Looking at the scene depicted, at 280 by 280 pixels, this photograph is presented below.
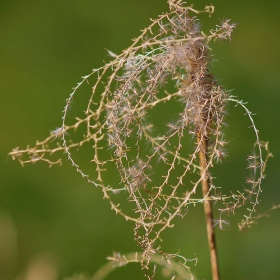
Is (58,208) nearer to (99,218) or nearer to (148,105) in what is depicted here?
(99,218)

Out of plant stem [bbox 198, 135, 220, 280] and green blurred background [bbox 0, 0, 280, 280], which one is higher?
green blurred background [bbox 0, 0, 280, 280]

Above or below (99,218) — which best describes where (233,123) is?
above

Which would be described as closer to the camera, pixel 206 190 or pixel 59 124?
pixel 206 190

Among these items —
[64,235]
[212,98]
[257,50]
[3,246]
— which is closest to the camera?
[212,98]

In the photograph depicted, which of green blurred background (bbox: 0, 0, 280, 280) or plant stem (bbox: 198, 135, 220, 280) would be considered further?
green blurred background (bbox: 0, 0, 280, 280)

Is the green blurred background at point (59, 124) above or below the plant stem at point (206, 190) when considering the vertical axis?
above

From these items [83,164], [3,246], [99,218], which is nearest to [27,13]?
[83,164]

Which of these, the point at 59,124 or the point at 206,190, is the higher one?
the point at 59,124

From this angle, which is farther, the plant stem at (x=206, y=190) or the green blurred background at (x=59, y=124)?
the green blurred background at (x=59, y=124)
